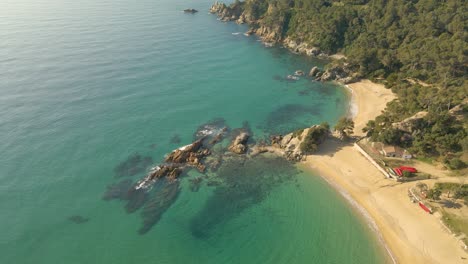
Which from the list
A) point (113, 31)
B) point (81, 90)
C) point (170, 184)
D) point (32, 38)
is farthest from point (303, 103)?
point (32, 38)

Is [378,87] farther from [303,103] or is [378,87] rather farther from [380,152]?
[380,152]

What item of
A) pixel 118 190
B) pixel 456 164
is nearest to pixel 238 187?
pixel 118 190

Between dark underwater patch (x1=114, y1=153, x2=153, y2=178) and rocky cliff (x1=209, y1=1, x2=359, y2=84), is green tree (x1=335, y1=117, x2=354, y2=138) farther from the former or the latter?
dark underwater patch (x1=114, y1=153, x2=153, y2=178)

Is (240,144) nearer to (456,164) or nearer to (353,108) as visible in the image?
(353,108)

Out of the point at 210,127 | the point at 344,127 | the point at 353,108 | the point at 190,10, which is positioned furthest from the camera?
the point at 190,10

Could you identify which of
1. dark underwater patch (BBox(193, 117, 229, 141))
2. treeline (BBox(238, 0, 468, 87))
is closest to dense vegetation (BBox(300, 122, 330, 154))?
dark underwater patch (BBox(193, 117, 229, 141))

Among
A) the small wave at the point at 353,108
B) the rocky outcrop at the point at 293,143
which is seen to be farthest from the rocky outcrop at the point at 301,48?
the rocky outcrop at the point at 293,143
